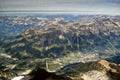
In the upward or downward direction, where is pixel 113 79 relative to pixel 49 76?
downward

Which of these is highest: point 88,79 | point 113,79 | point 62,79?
point 62,79

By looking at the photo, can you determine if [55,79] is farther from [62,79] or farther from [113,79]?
[113,79]

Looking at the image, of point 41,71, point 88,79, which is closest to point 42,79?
point 41,71

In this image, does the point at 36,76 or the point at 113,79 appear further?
the point at 113,79

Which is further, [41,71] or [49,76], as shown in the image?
[41,71]

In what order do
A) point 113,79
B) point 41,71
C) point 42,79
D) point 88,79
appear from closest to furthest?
1. point 42,79
2. point 41,71
3. point 113,79
4. point 88,79

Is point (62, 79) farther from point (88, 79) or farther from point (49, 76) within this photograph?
point (88, 79)

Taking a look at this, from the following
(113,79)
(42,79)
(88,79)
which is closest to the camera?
(42,79)

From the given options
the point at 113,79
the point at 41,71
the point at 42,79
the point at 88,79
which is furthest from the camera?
the point at 88,79

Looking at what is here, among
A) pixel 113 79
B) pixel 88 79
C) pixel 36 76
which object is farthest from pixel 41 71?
pixel 88 79
